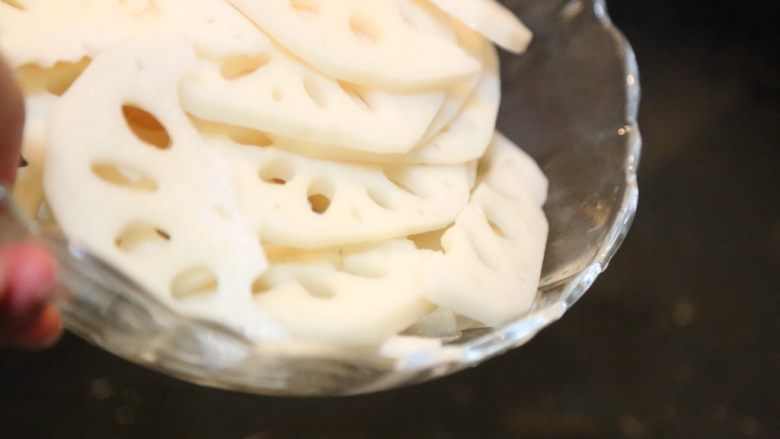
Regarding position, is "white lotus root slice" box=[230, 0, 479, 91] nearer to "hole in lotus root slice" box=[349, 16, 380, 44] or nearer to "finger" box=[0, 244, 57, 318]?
"hole in lotus root slice" box=[349, 16, 380, 44]

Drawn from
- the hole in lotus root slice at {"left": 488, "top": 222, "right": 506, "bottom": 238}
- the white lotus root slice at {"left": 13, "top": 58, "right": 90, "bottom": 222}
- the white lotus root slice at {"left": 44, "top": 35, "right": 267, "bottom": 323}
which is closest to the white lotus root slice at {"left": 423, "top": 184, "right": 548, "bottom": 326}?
the hole in lotus root slice at {"left": 488, "top": 222, "right": 506, "bottom": 238}

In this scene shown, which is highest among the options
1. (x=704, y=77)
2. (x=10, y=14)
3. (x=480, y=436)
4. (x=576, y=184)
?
(x=10, y=14)

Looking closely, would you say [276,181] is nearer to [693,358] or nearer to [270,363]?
[270,363]

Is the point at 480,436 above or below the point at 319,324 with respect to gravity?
below

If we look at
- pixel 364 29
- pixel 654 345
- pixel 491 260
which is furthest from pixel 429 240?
pixel 654 345

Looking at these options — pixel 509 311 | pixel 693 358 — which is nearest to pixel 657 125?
pixel 693 358

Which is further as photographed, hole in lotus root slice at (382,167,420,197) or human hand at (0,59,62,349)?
hole in lotus root slice at (382,167,420,197)
